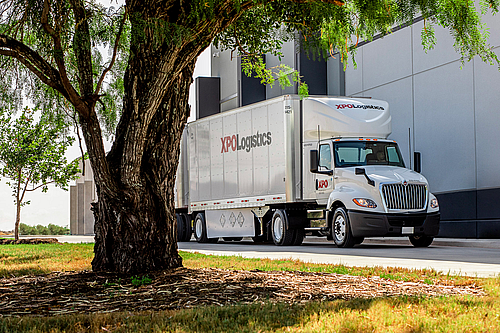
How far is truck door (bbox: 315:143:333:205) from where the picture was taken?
1878cm

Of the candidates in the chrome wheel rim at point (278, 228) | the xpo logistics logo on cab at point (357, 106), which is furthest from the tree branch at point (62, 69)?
the chrome wheel rim at point (278, 228)

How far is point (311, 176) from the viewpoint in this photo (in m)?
19.5

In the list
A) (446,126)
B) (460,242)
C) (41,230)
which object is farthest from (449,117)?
(41,230)

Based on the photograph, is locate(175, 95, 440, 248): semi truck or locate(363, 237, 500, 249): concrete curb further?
locate(363, 237, 500, 249): concrete curb

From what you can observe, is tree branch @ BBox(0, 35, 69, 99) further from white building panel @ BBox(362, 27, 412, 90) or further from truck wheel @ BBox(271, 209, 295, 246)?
white building panel @ BBox(362, 27, 412, 90)

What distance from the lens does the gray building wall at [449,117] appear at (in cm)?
2177

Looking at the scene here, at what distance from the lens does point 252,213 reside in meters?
22.0

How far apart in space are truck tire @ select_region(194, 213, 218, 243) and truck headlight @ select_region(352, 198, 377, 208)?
8.31m

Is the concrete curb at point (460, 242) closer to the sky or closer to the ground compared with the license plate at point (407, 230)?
closer to the ground

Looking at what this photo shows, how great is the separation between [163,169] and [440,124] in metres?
17.7

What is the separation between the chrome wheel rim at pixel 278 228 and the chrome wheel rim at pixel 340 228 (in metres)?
2.59

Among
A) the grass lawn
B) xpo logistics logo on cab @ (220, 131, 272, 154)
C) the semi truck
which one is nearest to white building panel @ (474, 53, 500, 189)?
the semi truck

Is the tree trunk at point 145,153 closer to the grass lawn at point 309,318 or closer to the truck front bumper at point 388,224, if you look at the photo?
the grass lawn at point 309,318

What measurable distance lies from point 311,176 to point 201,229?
6.98 meters
